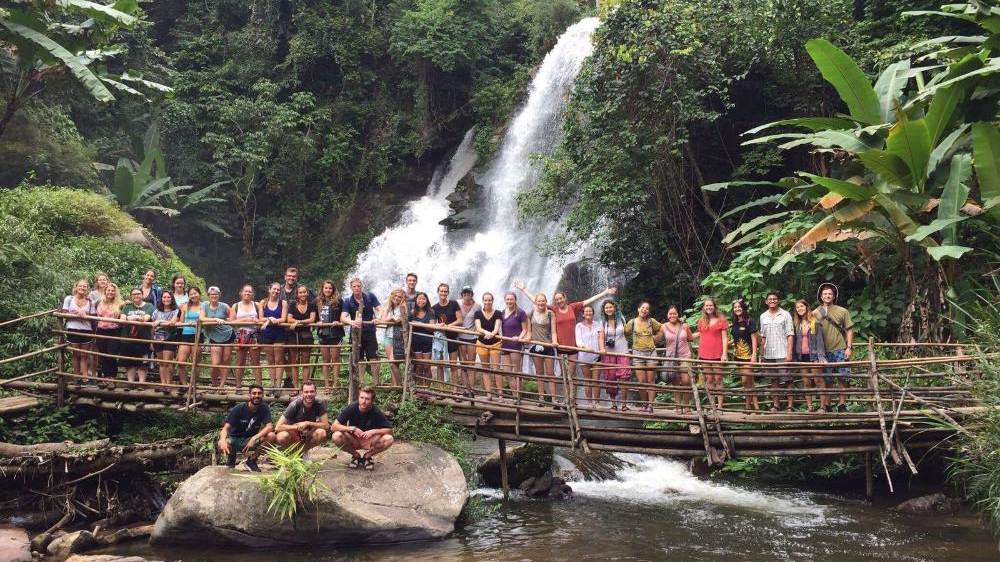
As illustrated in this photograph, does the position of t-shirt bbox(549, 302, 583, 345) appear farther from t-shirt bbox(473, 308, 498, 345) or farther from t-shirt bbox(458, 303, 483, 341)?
t-shirt bbox(458, 303, 483, 341)

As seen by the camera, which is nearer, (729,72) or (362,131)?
(729,72)

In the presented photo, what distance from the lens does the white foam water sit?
9430 mm

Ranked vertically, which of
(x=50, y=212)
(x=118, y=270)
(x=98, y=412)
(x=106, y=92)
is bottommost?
(x=98, y=412)

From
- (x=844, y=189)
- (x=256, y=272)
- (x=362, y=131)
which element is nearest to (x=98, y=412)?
(x=844, y=189)

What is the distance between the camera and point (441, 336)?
979cm

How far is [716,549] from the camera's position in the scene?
7.90 meters

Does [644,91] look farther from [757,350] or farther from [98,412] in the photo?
[98,412]

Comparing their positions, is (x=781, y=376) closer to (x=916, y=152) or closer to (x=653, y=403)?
(x=653, y=403)

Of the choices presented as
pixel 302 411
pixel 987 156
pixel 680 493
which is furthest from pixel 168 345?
pixel 987 156

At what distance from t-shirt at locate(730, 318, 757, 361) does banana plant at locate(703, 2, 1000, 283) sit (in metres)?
0.91

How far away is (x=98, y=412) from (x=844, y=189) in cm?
927

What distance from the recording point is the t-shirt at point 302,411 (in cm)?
816

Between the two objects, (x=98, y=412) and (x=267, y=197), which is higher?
(x=267, y=197)

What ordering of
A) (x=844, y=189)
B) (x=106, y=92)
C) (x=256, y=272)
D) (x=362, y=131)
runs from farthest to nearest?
(x=362, y=131) → (x=256, y=272) → (x=106, y=92) → (x=844, y=189)
